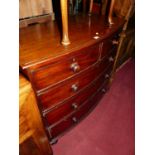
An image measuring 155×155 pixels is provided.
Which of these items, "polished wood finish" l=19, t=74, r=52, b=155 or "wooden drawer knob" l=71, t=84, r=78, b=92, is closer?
"polished wood finish" l=19, t=74, r=52, b=155

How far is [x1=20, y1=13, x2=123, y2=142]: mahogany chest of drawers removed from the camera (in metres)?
0.72

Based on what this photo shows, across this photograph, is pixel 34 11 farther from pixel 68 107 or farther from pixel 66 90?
pixel 68 107

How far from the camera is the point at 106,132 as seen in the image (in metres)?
1.49

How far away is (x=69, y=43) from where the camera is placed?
829 millimetres

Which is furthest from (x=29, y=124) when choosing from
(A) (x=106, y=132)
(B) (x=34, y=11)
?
(A) (x=106, y=132)

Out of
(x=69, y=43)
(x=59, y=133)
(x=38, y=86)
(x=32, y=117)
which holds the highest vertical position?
(x=69, y=43)

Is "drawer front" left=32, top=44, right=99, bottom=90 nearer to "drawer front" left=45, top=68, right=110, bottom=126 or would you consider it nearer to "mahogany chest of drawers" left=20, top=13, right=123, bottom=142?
"mahogany chest of drawers" left=20, top=13, right=123, bottom=142

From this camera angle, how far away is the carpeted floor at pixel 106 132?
4.35ft

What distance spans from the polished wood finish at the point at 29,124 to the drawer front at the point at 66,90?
126mm

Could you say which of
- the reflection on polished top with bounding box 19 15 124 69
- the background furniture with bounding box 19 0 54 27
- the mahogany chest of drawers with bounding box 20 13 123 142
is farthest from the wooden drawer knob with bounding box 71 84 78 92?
the background furniture with bounding box 19 0 54 27

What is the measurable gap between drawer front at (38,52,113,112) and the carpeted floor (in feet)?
2.11

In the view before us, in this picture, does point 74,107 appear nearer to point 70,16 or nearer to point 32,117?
point 32,117
